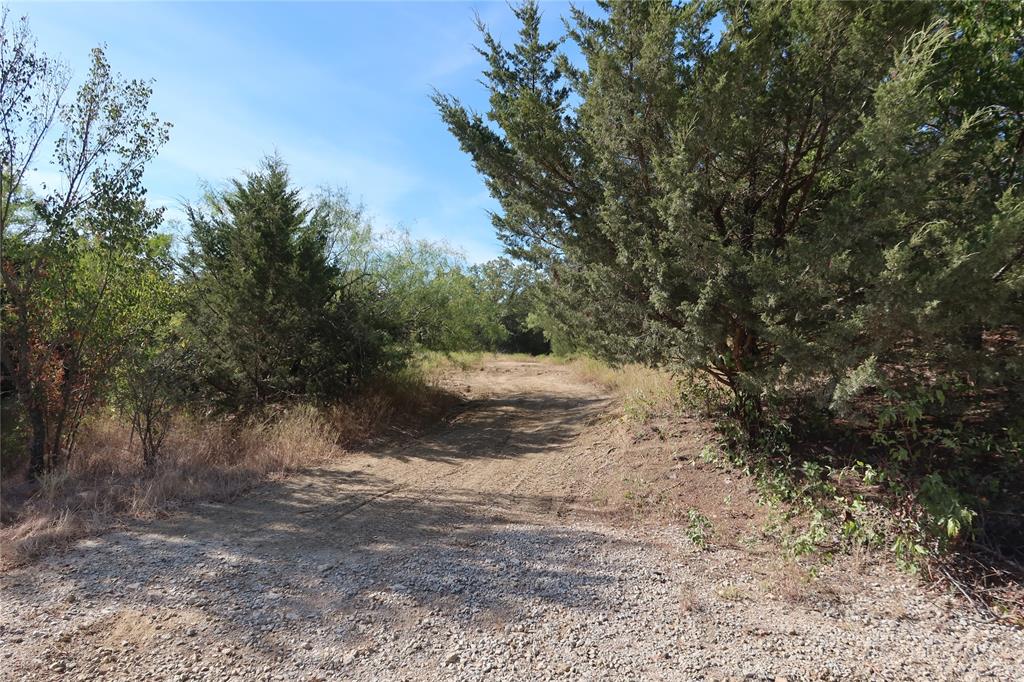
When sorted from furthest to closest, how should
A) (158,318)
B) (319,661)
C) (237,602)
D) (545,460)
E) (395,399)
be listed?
(395,399) → (545,460) → (158,318) → (237,602) → (319,661)

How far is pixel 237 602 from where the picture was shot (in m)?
3.55

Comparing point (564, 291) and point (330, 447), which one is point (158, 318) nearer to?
point (330, 447)

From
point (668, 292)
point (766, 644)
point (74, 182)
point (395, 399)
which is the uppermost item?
point (74, 182)

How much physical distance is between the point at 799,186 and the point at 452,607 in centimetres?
553

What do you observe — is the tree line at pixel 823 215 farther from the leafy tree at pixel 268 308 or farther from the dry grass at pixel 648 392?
the leafy tree at pixel 268 308

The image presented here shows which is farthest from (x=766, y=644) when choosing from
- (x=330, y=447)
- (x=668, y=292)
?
(x=330, y=447)

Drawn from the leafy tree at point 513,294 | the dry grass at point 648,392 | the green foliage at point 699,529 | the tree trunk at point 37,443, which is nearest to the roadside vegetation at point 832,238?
the green foliage at point 699,529

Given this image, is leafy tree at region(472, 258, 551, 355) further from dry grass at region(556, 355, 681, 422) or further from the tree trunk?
the tree trunk

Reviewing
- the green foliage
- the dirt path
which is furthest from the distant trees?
the dirt path

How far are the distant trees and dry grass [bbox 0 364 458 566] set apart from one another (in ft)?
16.4

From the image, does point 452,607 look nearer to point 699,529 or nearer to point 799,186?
point 699,529

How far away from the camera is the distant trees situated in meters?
4.18

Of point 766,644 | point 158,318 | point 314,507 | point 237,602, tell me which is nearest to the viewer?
point 766,644

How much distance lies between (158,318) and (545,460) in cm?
574
